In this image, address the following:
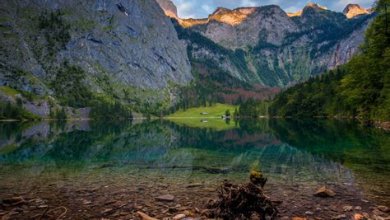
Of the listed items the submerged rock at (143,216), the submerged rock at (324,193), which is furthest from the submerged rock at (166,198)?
the submerged rock at (324,193)

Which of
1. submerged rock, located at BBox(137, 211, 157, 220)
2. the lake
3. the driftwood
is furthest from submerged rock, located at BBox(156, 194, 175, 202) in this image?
the driftwood

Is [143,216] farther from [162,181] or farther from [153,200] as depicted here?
[162,181]

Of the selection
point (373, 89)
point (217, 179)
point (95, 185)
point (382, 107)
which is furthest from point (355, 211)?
point (373, 89)

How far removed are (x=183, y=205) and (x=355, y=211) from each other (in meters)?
8.59

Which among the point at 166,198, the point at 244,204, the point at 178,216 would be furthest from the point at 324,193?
the point at 166,198

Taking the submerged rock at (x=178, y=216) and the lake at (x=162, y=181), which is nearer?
the submerged rock at (x=178, y=216)

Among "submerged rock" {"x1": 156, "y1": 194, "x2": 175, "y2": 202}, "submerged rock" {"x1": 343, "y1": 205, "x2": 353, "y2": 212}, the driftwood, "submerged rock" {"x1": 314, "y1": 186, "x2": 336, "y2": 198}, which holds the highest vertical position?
the driftwood

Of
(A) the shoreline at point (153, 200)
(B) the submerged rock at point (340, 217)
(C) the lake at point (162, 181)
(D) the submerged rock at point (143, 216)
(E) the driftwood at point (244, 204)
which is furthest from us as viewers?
(C) the lake at point (162, 181)

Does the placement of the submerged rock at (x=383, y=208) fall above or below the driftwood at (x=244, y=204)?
below

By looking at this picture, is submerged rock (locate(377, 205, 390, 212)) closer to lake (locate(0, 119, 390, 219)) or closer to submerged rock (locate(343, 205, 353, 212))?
lake (locate(0, 119, 390, 219))

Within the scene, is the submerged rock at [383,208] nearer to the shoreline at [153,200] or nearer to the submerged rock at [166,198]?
the shoreline at [153,200]

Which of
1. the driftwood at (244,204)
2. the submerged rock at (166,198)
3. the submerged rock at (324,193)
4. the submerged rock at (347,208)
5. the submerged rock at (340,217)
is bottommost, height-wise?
the submerged rock at (340,217)

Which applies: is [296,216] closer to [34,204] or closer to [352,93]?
[34,204]

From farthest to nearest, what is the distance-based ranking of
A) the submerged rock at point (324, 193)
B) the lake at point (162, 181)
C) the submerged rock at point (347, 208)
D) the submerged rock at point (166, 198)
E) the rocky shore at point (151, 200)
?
the submerged rock at point (324, 193) < the submerged rock at point (166, 198) < the lake at point (162, 181) < the submerged rock at point (347, 208) < the rocky shore at point (151, 200)
